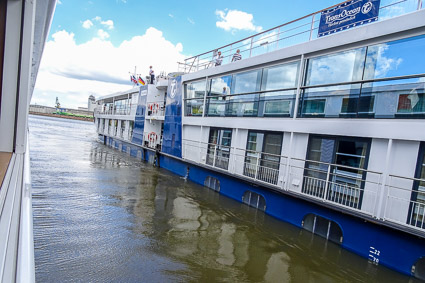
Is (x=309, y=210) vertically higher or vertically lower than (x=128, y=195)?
higher

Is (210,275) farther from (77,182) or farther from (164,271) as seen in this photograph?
(77,182)

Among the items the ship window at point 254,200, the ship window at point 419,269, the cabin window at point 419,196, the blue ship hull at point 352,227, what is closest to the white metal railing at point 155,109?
the blue ship hull at point 352,227

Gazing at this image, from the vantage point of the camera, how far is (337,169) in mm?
7547

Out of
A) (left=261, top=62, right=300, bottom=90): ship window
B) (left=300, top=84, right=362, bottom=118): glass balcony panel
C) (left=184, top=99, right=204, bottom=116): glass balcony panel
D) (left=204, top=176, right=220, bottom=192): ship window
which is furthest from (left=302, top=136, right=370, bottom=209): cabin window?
(left=184, top=99, right=204, bottom=116): glass balcony panel

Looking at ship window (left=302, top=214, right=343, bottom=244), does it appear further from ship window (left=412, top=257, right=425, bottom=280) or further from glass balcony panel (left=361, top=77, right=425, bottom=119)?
glass balcony panel (left=361, top=77, right=425, bottom=119)

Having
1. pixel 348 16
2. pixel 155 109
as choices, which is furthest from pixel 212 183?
pixel 155 109

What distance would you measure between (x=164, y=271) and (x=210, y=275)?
2.69ft

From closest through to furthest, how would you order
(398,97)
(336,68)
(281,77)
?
1. (398,97)
2. (336,68)
3. (281,77)

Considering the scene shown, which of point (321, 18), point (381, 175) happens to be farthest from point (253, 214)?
point (321, 18)

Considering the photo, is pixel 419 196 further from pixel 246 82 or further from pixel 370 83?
pixel 246 82

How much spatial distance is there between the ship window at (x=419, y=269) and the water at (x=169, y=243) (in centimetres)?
26

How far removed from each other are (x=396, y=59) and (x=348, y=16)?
209 centimetres

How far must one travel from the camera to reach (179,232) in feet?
22.3

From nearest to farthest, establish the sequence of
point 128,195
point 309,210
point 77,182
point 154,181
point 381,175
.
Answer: point 381,175, point 309,210, point 128,195, point 77,182, point 154,181
